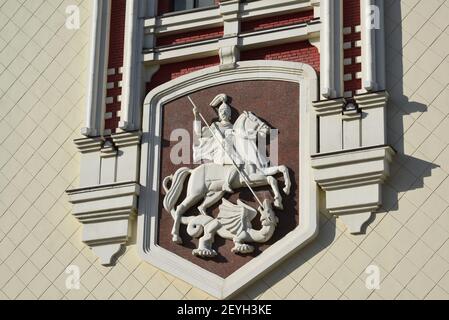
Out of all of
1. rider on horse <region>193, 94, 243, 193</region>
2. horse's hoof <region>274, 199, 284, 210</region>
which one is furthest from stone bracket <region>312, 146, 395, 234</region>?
rider on horse <region>193, 94, 243, 193</region>

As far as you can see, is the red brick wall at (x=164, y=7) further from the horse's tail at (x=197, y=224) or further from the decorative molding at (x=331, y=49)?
the horse's tail at (x=197, y=224)

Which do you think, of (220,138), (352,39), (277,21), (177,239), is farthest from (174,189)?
(352,39)

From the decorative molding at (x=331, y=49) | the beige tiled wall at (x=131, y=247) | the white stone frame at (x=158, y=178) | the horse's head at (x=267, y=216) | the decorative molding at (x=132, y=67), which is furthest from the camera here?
the decorative molding at (x=132, y=67)

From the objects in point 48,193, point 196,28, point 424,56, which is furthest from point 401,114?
point 48,193

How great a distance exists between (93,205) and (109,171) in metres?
0.43

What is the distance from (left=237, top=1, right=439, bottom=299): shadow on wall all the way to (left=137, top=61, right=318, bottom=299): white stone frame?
0.10 metres

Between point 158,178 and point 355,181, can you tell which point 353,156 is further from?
point 158,178

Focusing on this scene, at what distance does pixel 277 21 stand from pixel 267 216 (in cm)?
236

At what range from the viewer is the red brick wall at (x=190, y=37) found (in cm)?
1659

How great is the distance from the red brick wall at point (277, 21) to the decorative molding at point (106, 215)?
219cm

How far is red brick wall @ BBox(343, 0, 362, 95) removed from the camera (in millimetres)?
15607

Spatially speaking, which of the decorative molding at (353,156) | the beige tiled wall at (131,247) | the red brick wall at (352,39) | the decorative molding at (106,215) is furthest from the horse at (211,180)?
the red brick wall at (352,39)

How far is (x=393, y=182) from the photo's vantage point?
1505 centimetres
